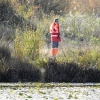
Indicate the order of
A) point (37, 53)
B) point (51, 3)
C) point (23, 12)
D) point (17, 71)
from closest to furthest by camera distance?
point (17, 71), point (37, 53), point (23, 12), point (51, 3)

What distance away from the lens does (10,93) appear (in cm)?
1384

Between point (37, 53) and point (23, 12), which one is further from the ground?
point (23, 12)

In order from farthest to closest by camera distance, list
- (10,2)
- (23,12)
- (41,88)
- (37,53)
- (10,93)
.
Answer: (10,2)
(23,12)
(37,53)
(41,88)
(10,93)

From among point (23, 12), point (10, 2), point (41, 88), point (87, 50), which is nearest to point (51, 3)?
point (10, 2)

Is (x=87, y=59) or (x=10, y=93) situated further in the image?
(x=87, y=59)

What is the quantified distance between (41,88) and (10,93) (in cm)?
169

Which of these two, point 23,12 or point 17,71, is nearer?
point 17,71

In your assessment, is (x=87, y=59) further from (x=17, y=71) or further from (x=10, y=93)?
(x=10, y=93)

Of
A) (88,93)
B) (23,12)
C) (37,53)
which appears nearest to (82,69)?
(37,53)

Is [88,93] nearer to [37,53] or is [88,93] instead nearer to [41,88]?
[41,88]

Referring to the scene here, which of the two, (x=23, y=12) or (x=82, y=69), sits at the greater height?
(x=23, y=12)

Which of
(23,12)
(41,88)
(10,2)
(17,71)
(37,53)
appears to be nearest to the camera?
(41,88)

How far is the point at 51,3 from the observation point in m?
41.2

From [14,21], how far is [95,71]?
51.5 feet
